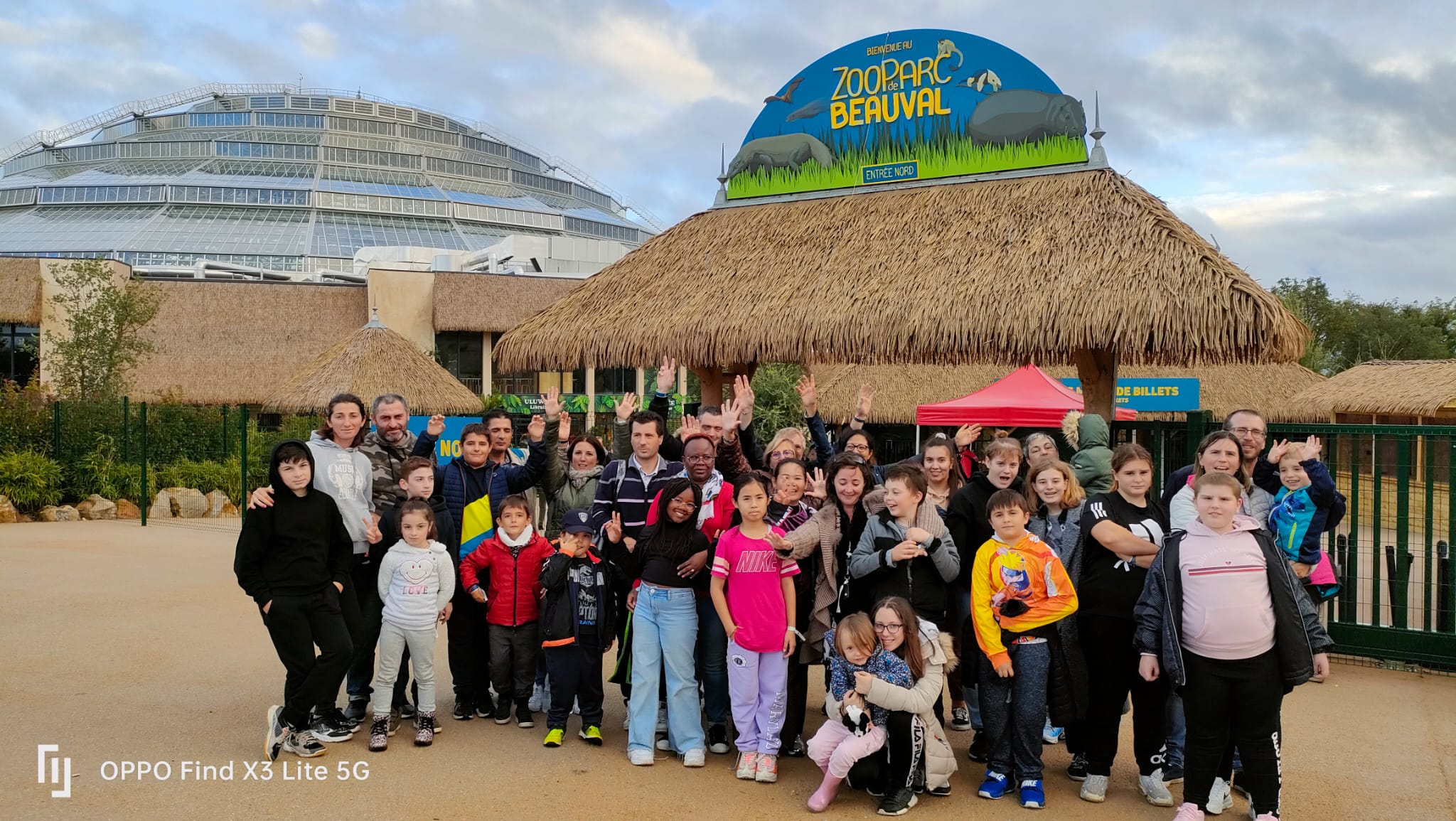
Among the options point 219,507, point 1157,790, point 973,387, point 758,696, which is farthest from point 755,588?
point 973,387

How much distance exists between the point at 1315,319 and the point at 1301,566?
42440mm

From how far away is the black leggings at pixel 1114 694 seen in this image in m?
4.64

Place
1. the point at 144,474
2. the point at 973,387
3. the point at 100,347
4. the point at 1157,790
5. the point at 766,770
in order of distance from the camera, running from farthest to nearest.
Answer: the point at 973,387
the point at 100,347
the point at 144,474
the point at 766,770
the point at 1157,790

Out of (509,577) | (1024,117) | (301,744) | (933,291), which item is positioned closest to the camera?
(301,744)

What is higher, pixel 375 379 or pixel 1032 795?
pixel 375 379

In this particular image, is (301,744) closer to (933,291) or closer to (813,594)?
(813,594)

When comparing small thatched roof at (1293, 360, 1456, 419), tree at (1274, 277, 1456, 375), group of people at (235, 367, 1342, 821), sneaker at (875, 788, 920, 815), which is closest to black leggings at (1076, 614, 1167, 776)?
group of people at (235, 367, 1342, 821)

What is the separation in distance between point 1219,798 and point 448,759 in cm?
346

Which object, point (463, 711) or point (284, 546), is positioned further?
point (463, 711)

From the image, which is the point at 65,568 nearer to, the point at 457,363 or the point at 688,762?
the point at 688,762

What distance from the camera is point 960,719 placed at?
19.1ft

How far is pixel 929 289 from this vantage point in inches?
339

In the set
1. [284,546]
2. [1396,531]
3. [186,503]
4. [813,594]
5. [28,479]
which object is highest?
[284,546]

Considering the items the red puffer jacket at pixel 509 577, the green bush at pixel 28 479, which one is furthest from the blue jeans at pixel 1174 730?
the green bush at pixel 28 479
